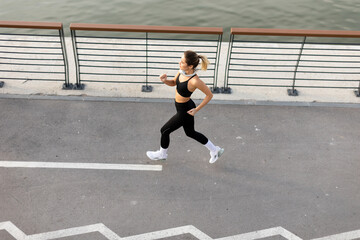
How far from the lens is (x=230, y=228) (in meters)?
4.99

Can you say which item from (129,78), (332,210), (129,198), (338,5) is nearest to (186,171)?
(129,198)

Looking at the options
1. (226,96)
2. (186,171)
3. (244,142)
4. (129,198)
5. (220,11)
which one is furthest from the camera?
(220,11)

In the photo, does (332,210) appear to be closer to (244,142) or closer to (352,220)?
(352,220)

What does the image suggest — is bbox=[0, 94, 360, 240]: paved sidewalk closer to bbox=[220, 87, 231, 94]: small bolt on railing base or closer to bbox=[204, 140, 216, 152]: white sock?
bbox=[204, 140, 216, 152]: white sock

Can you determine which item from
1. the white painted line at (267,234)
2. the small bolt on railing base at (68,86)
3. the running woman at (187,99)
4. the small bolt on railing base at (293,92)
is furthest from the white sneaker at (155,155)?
the small bolt on railing base at (293,92)

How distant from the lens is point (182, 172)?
19.2 ft

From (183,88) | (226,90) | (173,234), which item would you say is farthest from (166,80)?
(226,90)

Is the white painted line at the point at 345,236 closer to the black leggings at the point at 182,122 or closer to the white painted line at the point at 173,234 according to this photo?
the white painted line at the point at 173,234

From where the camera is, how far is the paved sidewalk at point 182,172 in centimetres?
509

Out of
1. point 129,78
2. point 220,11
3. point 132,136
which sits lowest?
point 132,136

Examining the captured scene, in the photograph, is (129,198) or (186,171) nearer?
(129,198)

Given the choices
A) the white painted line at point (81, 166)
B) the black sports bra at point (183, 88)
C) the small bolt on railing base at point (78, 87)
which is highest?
the black sports bra at point (183, 88)

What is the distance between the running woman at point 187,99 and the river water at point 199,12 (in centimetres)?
849

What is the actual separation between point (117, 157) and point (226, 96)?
2.76 m
